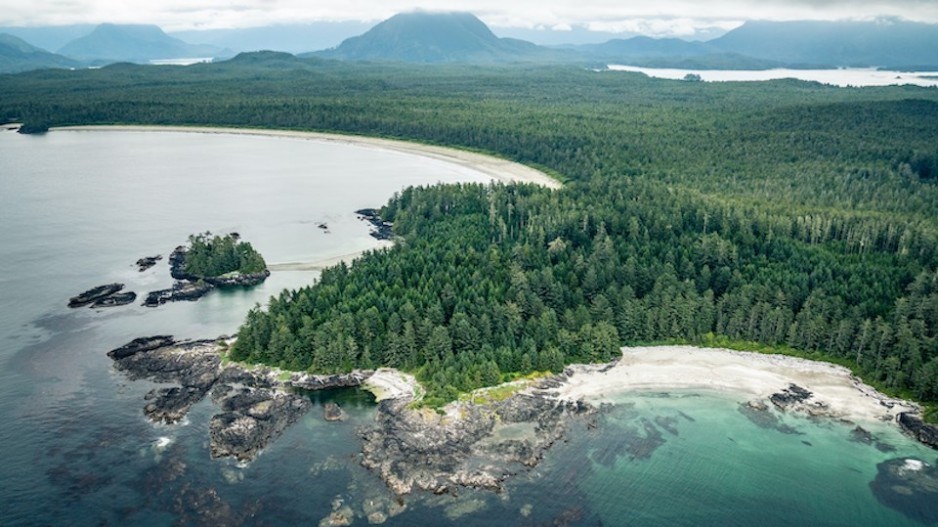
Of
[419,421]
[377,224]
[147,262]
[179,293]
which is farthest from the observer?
[377,224]

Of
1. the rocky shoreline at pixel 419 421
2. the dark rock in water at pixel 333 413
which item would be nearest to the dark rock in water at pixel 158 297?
the rocky shoreline at pixel 419 421

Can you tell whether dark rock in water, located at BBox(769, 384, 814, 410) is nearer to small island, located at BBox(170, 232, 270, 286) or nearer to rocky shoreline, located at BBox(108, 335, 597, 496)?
rocky shoreline, located at BBox(108, 335, 597, 496)

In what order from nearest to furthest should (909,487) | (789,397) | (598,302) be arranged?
(909,487) < (789,397) < (598,302)

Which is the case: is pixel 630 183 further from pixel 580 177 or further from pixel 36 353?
pixel 36 353

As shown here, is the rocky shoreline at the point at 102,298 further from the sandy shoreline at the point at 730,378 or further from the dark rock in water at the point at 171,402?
the sandy shoreline at the point at 730,378

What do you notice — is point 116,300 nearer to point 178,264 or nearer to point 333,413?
point 178,264

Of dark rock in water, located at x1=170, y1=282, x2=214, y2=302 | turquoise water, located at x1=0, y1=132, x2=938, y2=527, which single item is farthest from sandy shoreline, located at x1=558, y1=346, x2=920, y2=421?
dark rock in water, located at x1=170, y1=282, x2=214, y2=302

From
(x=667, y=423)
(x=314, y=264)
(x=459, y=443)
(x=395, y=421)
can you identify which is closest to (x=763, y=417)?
(x=667, y=423)
